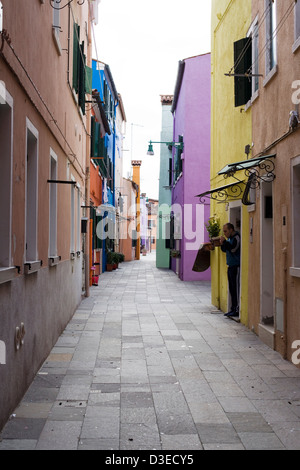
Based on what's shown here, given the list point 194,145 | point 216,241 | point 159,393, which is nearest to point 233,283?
point 216,241

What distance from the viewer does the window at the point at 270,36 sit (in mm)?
8039

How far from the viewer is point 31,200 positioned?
6344 mm

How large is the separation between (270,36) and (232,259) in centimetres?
437

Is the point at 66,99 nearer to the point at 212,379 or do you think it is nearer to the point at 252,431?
the point at 212,379

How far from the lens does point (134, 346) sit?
803 centimetres

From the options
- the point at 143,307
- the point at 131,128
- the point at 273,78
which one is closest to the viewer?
the point at 273,78

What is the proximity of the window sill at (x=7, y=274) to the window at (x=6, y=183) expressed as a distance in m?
0.09

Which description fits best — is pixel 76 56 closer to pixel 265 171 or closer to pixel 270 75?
pixel 270 75

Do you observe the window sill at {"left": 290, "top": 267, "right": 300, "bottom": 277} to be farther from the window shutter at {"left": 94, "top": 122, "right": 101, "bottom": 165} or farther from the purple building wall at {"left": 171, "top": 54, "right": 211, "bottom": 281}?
the purple building wall at {"left": 171, "top": 54, "right": 211, "bottom": 281}

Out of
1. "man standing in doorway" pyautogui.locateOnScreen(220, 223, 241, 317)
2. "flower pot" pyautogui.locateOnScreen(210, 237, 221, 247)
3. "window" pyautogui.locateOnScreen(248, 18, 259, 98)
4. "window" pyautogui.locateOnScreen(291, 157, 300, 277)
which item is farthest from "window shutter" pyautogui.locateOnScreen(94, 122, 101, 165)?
"window" pyautogui.locateOnScreen(291, 157, 300, 277)

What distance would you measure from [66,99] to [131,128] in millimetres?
30972

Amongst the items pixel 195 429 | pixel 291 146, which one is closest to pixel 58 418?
pixel 195 429

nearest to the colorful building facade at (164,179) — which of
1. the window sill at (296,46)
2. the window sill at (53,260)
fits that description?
the window sill at (53,260)
